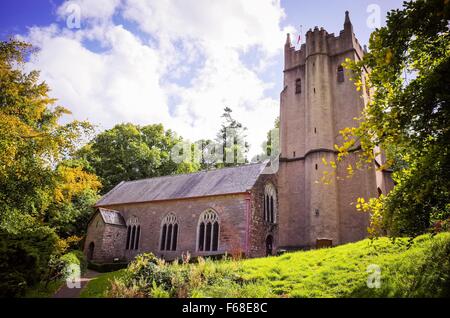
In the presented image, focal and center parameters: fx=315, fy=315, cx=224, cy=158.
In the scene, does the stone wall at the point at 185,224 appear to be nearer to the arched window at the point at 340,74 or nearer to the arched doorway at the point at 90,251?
the arched doorway at the point at 90,251

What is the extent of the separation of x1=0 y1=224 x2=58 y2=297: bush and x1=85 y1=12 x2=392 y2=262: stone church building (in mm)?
11087

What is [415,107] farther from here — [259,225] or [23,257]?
[259,225]

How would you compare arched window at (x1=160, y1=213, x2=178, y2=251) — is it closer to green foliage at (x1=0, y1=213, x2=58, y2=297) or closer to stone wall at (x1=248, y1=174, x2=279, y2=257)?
stone wall at (x1=248, y1=174, x2=279, y2=257)

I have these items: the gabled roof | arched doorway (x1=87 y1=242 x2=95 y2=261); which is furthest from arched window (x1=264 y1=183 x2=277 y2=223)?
arched doorway (x1=87 y1=242 x2=95 y2=261)

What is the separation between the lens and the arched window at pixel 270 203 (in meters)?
24.4

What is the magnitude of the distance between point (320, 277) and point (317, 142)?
597 inches

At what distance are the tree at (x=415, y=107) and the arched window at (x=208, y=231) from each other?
16292mm

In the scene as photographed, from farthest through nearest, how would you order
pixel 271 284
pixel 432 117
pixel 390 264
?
pixel 271 284, pixel 390 264, pixel 432 117

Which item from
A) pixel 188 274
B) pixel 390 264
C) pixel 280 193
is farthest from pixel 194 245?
pixel 390 264

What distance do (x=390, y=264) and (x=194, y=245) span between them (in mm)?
16176

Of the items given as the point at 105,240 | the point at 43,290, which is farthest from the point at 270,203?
the point at 43,290

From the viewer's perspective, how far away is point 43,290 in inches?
527
